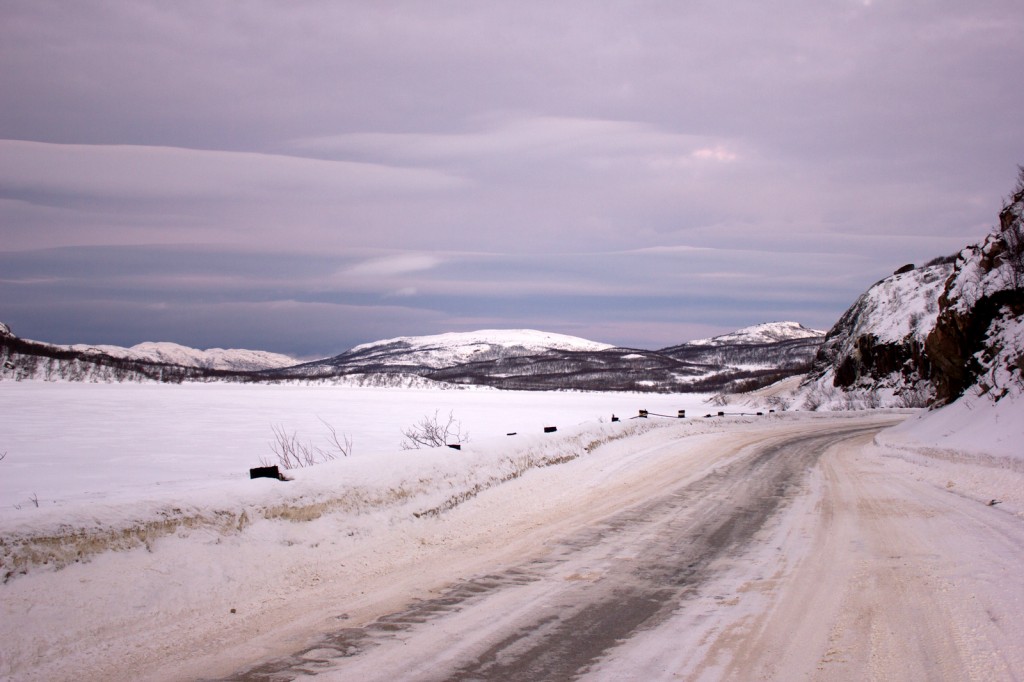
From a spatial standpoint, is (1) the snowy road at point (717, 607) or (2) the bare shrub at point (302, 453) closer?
(1) the snowy road at point (717, 607)

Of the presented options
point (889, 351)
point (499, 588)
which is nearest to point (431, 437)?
point (499, 588)

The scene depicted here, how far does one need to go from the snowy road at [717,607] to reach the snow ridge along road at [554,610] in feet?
0.05

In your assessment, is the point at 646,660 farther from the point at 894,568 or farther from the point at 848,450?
the point at 848,450

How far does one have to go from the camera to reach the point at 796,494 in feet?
35.9

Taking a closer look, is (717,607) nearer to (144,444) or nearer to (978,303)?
(978,303)

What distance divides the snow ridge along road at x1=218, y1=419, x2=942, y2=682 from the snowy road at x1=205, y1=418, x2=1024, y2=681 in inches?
0.6

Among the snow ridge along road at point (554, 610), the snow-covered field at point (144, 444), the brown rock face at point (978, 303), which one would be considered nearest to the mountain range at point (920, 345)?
the brown rock face at point (978, 303)

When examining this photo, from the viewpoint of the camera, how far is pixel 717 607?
516cm

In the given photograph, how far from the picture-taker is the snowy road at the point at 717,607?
4082 millimetres

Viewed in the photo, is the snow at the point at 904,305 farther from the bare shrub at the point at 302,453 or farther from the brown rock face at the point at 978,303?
the bare shrub at the point at 302,453

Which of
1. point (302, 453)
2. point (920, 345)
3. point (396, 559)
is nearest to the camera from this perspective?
point (396, 559)

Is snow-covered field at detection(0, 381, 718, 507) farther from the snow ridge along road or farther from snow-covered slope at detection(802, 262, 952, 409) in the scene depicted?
snow-covered slope at detection(802, 262, 952, 409)

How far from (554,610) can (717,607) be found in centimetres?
134

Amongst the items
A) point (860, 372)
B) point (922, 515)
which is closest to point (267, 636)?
point (922, 515)
